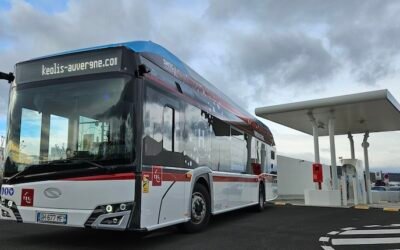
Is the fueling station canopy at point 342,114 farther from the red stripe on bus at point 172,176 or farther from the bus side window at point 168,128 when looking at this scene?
the bus side window at point 168,128

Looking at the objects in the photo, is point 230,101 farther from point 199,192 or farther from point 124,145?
point 124,145

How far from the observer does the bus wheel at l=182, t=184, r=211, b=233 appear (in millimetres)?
8719

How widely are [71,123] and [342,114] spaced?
1492 centimetres

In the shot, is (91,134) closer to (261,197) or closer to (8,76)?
(8,76)

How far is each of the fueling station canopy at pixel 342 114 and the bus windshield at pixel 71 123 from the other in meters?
12.2

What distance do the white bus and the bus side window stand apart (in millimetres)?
18

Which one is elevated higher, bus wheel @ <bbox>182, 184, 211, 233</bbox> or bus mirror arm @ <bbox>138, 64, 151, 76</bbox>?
bus mirror arm @ <bbox>138, 64, 151, 76</bbox>

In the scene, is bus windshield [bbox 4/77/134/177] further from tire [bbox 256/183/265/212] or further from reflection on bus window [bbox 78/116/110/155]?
tire [bbox 256/183/265/212]

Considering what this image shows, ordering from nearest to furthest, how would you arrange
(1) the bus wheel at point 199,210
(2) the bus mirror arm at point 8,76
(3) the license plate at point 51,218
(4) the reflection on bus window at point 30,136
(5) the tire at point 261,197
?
(3) the license plate at point 51,218
(4) the reflection on bus window at point 30,136
(2) the bus mirror arm at point 8,76
(1) the bus wheel at point 199,210
(5) the tire at point 261,197

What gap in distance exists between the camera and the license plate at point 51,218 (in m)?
6.66

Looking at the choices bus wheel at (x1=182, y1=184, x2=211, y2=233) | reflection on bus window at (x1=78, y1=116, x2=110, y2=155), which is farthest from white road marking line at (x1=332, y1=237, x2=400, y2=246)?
reflection on bus window at (x1=78, y1=116, x2=110, y2=155)

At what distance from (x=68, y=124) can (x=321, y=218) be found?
8543 mm

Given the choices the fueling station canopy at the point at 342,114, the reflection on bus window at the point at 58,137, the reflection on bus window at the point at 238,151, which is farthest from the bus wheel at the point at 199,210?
the fueling station canopy at the point at 342,114

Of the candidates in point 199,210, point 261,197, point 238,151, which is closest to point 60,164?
point 199,210
